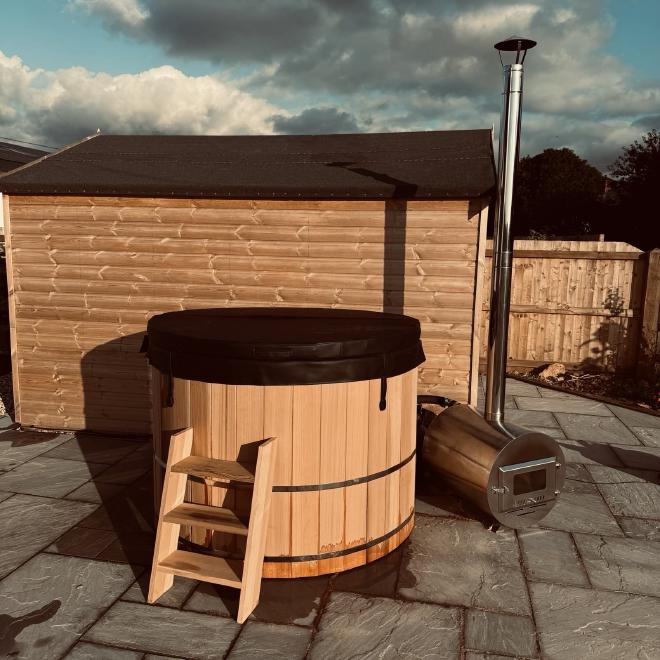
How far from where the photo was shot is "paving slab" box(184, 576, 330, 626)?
367cm

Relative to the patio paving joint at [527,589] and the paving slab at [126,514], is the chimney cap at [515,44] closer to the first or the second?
the patio paving joint at [527,589]

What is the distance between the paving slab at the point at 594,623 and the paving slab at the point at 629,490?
148cm

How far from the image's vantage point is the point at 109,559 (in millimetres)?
4266

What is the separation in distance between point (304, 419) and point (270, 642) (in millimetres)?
1275

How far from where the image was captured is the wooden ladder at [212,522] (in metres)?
3.64

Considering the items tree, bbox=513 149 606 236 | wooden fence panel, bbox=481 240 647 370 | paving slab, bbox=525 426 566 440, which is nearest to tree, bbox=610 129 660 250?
tree, bbox=513 149 606 236

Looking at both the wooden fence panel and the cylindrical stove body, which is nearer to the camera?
the cylindrical stove body

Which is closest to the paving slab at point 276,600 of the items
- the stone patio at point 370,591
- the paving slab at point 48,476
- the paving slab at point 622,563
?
the stone patio at point 370,591

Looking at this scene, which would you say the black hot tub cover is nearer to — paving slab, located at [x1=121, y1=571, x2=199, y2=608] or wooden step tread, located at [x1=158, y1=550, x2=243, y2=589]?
wooden step tread, located at [x1=158, y1=550, x2=243, y2=589]

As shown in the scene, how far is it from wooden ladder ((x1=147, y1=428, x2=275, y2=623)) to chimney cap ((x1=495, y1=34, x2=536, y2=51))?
3508 mm

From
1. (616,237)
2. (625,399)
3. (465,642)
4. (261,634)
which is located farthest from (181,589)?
(616,237)

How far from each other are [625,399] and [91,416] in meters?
7.58

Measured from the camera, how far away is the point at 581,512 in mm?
5191

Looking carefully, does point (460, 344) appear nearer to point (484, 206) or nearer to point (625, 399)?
point (484, 206)
